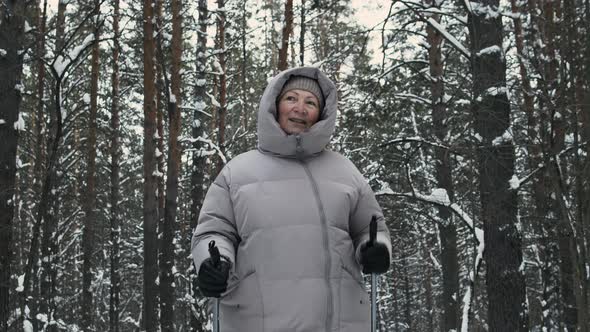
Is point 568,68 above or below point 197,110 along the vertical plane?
below

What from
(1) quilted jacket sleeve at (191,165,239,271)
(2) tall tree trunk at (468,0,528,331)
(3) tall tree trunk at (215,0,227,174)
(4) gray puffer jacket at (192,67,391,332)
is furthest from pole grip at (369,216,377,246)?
(3) tall tree trunk at (215,0,227,174)

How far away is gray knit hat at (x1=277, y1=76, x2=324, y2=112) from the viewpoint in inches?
108

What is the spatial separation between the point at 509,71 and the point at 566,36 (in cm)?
338

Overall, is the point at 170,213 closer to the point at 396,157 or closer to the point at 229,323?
the point at 396,157

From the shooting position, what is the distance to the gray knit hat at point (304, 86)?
274cm

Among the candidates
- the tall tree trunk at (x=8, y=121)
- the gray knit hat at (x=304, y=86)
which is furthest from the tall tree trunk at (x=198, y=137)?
the gray knit hat at (x=304, y=86)

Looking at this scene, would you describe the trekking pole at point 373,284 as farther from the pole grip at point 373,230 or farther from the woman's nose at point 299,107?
the woman's nose at point 299,107

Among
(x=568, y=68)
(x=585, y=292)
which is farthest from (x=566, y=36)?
(x=585, y=292)

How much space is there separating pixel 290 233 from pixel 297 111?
22.7 inches

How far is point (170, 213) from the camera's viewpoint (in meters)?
12.9

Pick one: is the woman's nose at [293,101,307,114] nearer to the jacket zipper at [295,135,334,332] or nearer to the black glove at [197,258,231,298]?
the jacket zipper at [295,135,334,332]

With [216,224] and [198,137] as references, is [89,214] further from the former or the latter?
[216,224]

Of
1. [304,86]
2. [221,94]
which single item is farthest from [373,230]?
[221,94]

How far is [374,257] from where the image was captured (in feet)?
7.81
